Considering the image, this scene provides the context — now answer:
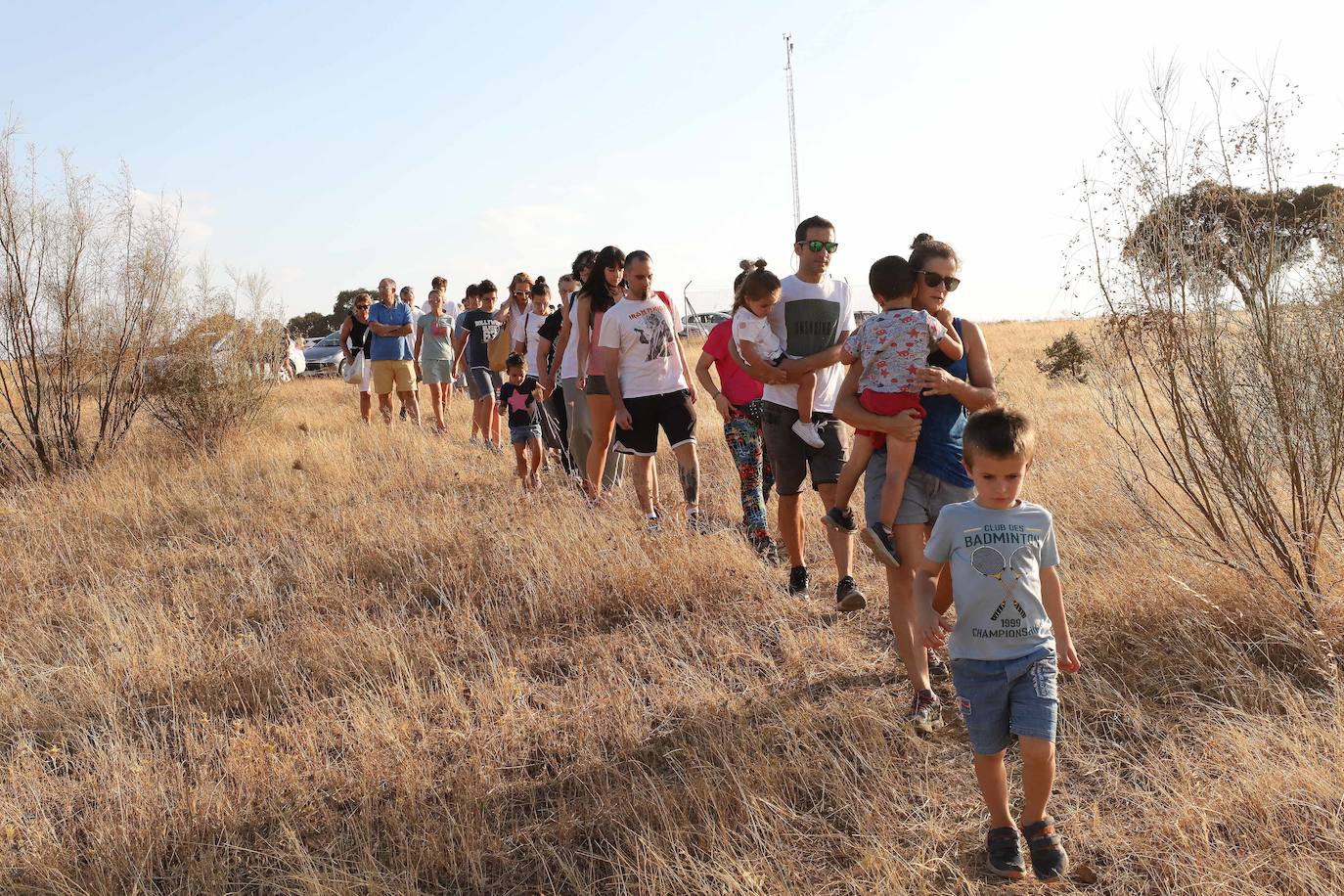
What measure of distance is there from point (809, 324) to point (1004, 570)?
242 cm

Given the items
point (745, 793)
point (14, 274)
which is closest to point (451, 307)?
point (14, 274)

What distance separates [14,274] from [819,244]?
29.1ft

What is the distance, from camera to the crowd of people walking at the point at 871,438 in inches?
108

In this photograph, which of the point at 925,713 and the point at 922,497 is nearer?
the point at 925,713

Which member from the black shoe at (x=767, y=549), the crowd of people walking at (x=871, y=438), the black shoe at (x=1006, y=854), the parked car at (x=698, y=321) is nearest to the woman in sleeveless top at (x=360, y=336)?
the crowd of people walking at (x=871, y=438)

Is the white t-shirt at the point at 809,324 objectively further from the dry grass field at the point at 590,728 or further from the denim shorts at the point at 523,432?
the denim shorts at the point at 523,432

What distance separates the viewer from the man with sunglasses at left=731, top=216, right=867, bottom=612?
4891 millimetres

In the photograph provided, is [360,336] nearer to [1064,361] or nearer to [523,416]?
[523,416]

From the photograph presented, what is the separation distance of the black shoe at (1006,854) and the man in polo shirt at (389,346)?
10035 millimetres

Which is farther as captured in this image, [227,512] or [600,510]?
[227,512]

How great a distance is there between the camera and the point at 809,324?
4.96 meters

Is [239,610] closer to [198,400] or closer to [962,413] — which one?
[962,413]

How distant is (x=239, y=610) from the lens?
18.0 ft

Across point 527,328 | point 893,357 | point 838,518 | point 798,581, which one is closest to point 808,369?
point 838,518
